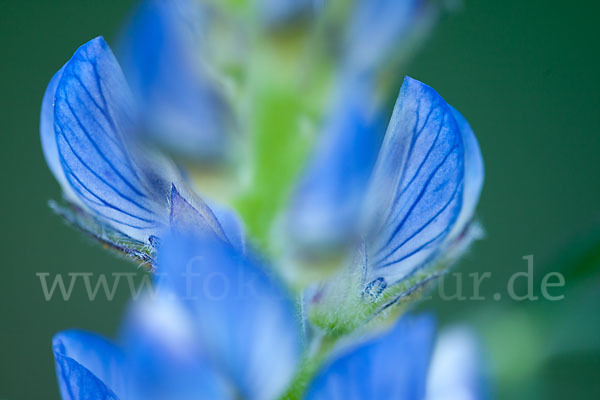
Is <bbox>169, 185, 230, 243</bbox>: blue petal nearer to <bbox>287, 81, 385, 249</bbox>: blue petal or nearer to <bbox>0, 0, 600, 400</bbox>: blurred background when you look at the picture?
<bbox>287, 81, 385, 249</bbox>: blue petal

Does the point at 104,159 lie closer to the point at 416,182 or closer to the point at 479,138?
the point at 416,182

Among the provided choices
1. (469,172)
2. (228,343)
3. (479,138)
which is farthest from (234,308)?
(479,138)

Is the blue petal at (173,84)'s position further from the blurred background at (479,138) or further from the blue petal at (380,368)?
the blurred background at (479,138)

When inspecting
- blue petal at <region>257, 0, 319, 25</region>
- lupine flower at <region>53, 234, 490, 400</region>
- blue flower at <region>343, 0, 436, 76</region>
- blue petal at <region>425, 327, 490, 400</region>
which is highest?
blue petal at <region>257, 0, 319, 25</region>

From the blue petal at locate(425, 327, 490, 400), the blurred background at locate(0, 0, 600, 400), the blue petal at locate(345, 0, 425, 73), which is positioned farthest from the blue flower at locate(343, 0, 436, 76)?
the blurred background at locate(0, 0, 600, 400)

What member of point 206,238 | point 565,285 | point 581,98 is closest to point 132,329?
point 206,238

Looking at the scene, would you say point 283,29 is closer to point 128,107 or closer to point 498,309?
point 128,107
